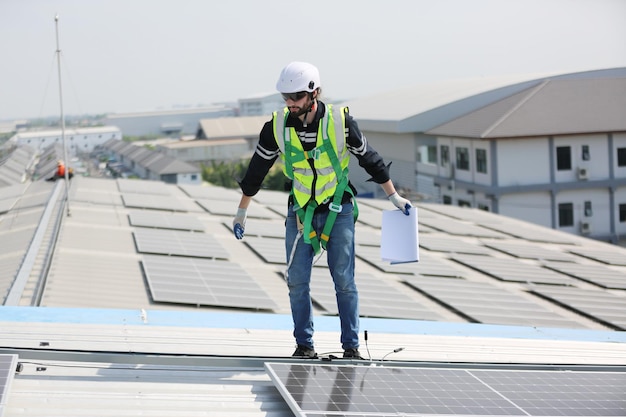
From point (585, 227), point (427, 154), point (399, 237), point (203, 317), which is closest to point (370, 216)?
point (203, 317)

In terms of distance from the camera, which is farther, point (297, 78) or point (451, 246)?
point (451, 246)

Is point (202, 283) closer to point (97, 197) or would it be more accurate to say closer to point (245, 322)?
point (245, 322)

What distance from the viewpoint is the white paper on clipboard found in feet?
18.9

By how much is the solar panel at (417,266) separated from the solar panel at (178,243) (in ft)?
8.60

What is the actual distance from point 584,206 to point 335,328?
35.1 meters

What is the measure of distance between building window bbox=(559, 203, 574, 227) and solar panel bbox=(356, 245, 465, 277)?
2591cm

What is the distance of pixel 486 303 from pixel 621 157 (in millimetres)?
31243

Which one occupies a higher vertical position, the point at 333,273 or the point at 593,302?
the point at 333,273

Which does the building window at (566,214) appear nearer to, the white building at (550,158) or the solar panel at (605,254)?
the white building at (550,158)

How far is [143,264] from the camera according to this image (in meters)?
12.0

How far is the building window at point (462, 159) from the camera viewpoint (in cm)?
4275

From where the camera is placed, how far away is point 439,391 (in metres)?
4.77

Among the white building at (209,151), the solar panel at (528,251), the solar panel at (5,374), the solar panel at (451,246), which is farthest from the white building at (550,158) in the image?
the white building at (209,151)

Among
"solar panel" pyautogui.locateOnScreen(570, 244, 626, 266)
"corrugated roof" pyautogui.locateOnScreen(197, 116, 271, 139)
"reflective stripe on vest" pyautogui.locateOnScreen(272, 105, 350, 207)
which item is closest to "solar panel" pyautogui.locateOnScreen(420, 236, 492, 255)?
"solar panel" pyautogui.locateOnScreen(570, 244, 626, 266)
